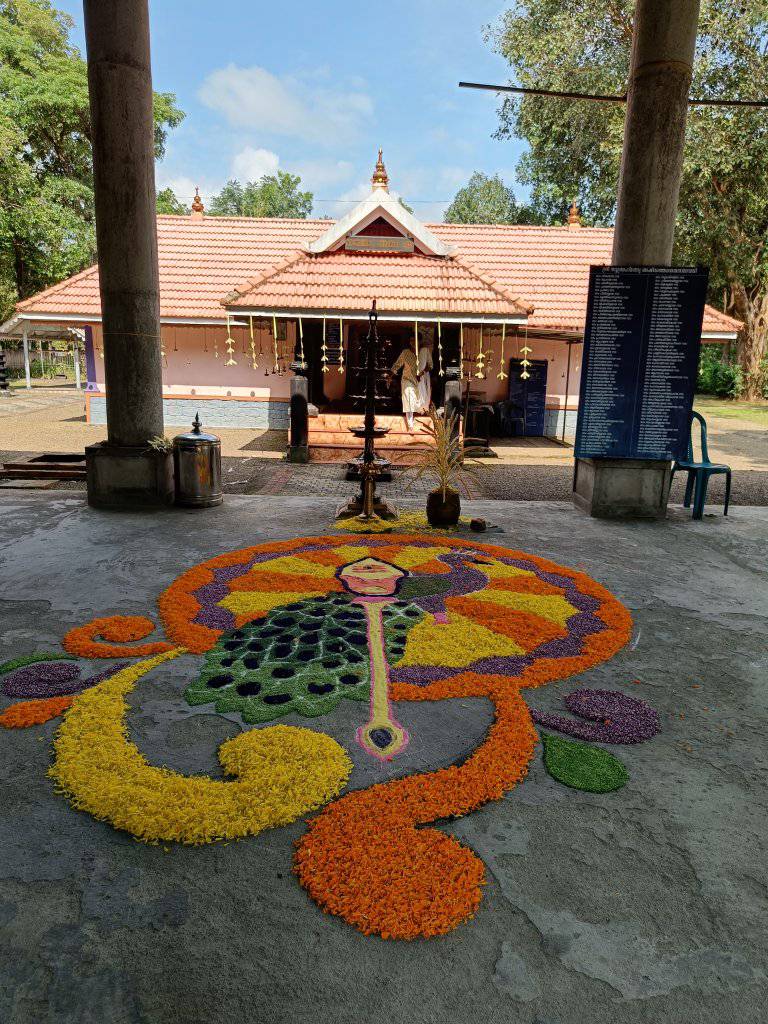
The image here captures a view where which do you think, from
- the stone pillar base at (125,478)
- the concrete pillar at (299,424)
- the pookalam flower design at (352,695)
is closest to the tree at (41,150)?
the concrete pillar at (299,424)

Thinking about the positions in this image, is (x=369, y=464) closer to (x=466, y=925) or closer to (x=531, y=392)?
(x=466, y=925)

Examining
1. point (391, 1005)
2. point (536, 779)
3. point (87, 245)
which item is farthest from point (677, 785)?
point (87, 245)

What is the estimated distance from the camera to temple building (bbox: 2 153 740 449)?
12.7 metres

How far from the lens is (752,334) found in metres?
24.8

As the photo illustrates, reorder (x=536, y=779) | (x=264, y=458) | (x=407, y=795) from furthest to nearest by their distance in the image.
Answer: (x=264, y=458) < (x=536, y=779) < (x=407, y=795)

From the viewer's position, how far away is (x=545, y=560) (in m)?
5.49

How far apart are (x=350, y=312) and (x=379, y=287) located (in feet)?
4.11

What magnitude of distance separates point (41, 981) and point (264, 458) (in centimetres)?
1038

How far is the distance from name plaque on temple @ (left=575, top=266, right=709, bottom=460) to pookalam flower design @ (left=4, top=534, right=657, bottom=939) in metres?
2.42

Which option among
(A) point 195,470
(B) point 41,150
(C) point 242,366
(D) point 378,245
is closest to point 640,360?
(A) point 195,470

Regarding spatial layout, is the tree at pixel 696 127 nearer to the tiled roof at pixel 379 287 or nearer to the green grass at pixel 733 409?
the green grass at pixel 733 409

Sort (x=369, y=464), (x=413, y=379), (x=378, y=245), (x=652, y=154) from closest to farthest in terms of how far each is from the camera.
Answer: (x=652, y=154) < (x=369, y=464) < (x=413, y=379) < (x=378, y=245)

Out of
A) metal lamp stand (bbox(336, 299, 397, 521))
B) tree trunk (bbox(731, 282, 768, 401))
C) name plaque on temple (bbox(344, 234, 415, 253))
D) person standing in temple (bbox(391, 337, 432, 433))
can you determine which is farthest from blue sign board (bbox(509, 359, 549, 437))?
tree trunk (bbox(731, 282, 768, 401))

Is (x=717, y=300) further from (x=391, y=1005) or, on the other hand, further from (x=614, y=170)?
(x=391, y=1005)
